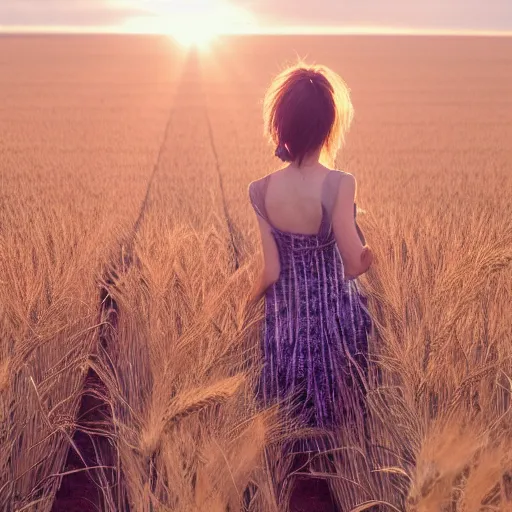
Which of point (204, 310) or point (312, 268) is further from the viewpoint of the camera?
point (312, 268)

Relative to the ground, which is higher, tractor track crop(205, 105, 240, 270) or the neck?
the neck

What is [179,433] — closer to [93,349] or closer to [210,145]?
[93,349]

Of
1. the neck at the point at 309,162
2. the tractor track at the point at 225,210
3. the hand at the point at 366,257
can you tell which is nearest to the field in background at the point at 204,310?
the tractor track at the point at 225,210

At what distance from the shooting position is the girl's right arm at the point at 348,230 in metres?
1.94

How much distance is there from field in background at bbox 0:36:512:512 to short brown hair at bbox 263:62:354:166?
3.7 inches

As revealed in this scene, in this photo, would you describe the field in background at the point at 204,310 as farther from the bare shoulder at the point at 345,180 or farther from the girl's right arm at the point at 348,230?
the bare shoulder at the point at 345,180

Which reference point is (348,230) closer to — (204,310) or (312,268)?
(312,268)

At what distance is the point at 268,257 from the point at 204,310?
0.33 metres

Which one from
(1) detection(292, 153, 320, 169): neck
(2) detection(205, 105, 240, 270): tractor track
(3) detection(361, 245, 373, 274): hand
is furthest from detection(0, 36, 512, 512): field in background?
(1) detection(292, 153, 320, 169): neck

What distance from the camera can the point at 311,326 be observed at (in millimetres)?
2107

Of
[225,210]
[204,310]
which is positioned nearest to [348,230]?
[204,310]

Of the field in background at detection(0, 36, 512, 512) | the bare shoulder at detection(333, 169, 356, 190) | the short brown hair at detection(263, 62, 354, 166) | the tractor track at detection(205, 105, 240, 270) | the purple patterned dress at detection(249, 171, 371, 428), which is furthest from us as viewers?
the tractor track at detection(205, 105, 240, 270)

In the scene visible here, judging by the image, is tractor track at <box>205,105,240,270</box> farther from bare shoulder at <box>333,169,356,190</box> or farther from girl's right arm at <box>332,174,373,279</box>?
bare shoulder at <box>333,169,356,190</box>

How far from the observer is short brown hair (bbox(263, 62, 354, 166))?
5.98ft
